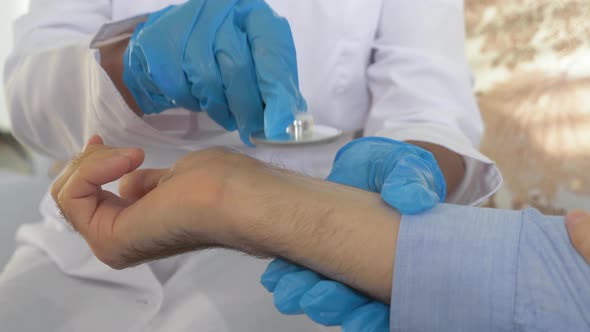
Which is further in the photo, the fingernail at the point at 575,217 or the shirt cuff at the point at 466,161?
the shirt cuff at the point at 466,161

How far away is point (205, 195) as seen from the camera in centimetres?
46

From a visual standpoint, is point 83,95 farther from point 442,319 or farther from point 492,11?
point 492,11

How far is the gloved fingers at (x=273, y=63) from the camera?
0.56 m

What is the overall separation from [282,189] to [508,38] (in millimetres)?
1072

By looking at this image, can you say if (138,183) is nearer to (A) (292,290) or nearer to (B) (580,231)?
(A) (292,290)

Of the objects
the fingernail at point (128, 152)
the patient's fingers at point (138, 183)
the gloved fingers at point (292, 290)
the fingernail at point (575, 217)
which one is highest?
the fingernail at point (575, 217)

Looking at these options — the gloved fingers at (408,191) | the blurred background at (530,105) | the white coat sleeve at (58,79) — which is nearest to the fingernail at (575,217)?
the gloved fingers at (408,191)

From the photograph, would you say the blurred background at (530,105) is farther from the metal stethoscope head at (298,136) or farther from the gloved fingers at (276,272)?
the gloved fingers at (276,272)

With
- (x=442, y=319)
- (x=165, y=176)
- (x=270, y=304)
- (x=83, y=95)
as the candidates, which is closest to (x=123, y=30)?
(x=83, y=95)

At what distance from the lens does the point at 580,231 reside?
40 centimetres

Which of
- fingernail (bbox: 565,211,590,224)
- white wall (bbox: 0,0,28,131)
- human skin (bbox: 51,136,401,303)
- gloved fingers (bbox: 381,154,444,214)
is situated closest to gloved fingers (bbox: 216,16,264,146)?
human skin (bbox: 51,136,401,303)

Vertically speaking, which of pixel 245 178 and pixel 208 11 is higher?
pixel 208 11

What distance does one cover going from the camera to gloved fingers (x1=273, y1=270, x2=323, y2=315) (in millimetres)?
444

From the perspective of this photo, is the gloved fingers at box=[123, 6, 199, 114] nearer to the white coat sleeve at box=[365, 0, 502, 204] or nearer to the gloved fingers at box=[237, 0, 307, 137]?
the gloved fingers at box=[237, 0, 307, 137]
